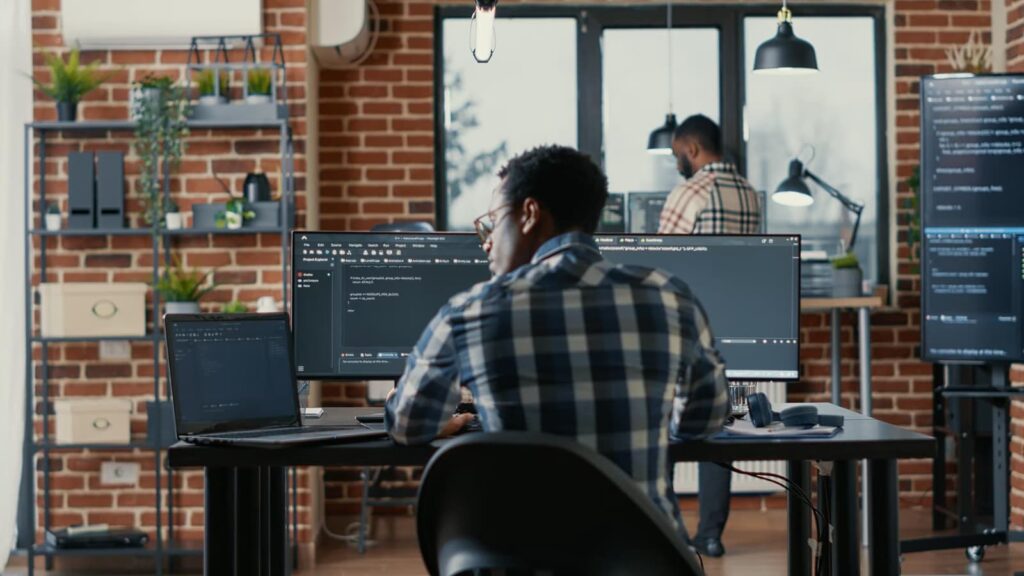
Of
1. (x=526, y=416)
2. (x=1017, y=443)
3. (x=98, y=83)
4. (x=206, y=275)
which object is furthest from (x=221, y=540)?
(x=1017, y=443)

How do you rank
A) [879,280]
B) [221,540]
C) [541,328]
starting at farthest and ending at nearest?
[879,280] < [221,540] < [541,328]

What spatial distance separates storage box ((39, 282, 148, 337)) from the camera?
4.28m

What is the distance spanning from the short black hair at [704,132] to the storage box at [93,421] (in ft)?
7.17

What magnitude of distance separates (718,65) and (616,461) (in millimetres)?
3810

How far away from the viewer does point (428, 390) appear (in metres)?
2.00

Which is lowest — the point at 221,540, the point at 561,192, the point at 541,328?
the point at 221,540

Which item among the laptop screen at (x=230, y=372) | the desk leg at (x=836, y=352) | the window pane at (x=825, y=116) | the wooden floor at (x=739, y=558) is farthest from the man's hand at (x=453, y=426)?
the window pane at (x=825, y=116)

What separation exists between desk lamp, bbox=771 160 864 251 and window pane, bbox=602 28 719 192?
0.48m

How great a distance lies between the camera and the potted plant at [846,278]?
481 centimetres

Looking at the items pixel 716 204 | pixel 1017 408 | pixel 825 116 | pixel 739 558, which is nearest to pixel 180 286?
pixel 716 204

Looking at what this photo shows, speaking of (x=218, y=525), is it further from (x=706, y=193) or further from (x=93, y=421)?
(x=706, y=193)

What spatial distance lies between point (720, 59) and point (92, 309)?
273 centimetres

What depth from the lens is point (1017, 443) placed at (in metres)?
4.90

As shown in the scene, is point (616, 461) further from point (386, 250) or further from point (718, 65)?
point (718, 65)
